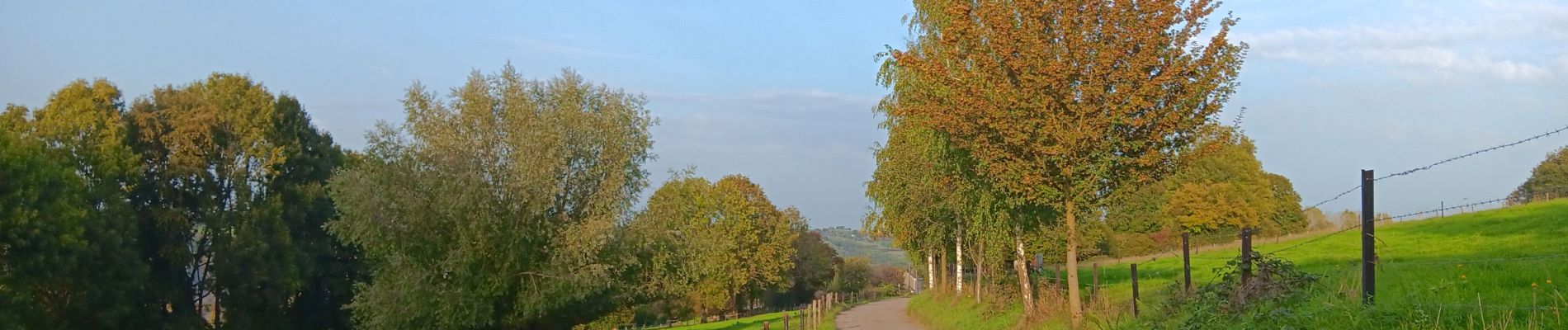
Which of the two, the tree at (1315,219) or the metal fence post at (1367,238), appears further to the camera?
the tree at (1315,219)

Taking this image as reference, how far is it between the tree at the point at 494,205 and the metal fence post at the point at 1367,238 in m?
20.0

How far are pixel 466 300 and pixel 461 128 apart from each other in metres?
4.25

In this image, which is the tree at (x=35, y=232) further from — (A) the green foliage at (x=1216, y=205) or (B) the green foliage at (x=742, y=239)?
(A) the green foliage at (x=1216, y=205)

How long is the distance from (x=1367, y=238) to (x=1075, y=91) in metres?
6.43

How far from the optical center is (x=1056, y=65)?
15.4 meters

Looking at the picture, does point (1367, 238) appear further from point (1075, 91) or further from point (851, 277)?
point (851, 277)

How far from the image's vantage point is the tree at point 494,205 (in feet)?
89.6

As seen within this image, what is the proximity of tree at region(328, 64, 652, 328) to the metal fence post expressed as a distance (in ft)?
65.5

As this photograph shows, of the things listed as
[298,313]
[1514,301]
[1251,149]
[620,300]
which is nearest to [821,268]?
[1251,149]

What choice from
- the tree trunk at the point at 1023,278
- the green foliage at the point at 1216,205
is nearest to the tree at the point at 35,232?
the tree trunk at the point at 1023,278

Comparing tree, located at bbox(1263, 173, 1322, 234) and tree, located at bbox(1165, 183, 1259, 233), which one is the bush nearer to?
tree, located at bbox(1165, 183, 1259, 233)

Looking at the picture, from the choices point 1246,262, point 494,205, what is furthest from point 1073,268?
point 494,205

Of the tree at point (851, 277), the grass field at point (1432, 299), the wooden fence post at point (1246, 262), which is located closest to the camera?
the grass field at point (1432, 299)

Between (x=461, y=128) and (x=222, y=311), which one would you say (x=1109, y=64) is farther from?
(x=222, y=311)
